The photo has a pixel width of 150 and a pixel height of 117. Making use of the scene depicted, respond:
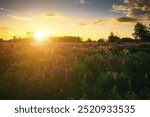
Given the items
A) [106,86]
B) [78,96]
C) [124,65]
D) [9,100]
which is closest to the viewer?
[9,100]

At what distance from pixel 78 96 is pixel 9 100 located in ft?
5.53

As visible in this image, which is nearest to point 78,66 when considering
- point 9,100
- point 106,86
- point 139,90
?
point 106,86

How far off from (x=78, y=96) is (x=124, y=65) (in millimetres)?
2996

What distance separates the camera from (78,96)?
23.8ft

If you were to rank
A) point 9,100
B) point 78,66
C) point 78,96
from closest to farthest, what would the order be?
point 9,100
point 78,96
point 78,66

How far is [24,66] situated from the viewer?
9.12 metres

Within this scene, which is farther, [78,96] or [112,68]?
[112,68]

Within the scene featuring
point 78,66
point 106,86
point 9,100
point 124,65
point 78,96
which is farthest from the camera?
point 124,65

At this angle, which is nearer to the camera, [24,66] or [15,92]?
[15,92]

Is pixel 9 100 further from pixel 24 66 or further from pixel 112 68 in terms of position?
pixel 112 68

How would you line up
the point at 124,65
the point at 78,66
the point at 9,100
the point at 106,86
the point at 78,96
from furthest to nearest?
the point at 124,65
the point at 78,66
the point at 106,86
the point at 78,96
the point at 9,100

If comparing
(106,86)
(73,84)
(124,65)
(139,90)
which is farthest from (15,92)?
(124,65)

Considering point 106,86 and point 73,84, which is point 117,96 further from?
point 73,84

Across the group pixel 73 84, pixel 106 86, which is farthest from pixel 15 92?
pixel 106 86
